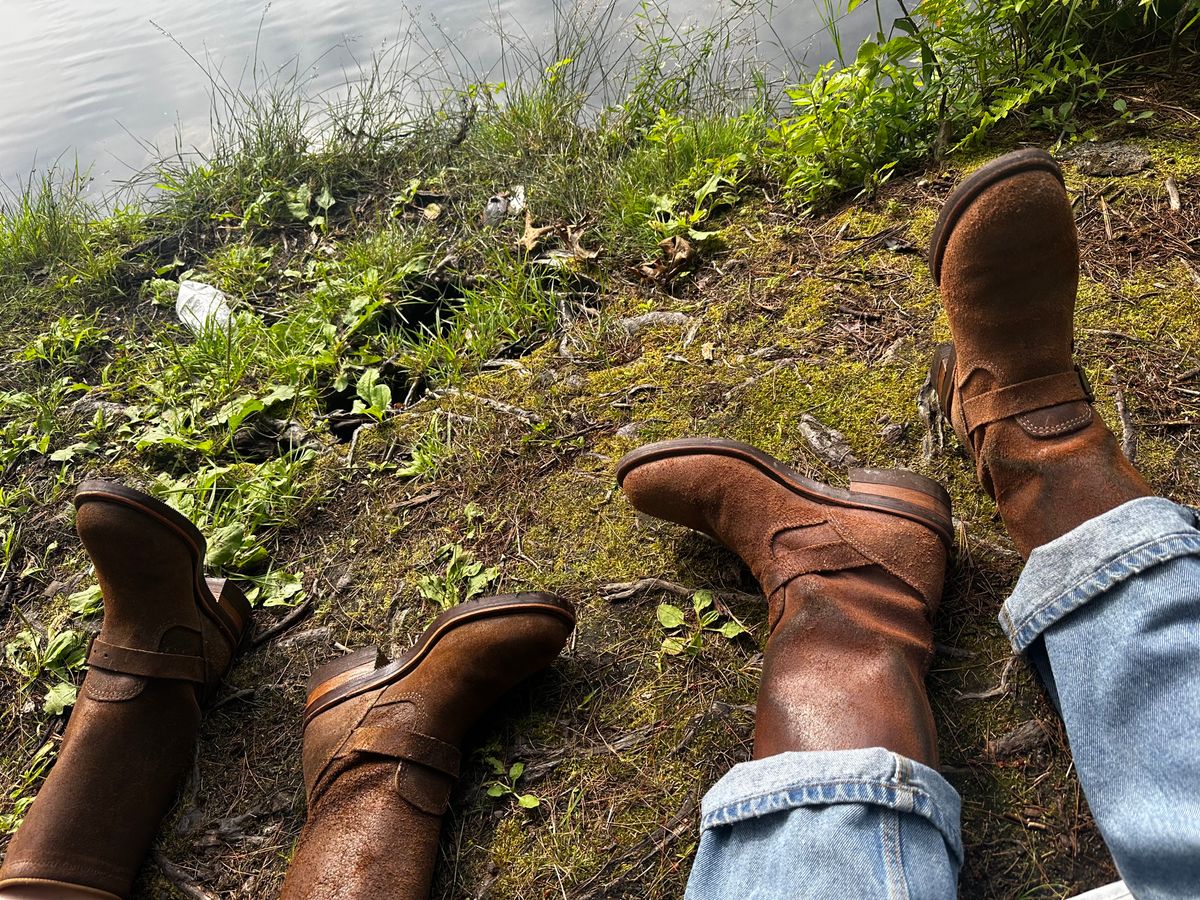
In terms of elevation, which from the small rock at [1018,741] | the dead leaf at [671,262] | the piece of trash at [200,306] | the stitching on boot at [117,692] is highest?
the piece of trash at [200,306]

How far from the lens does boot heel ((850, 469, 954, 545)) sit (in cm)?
159

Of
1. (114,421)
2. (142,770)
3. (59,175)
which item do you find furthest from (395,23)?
(142,770)

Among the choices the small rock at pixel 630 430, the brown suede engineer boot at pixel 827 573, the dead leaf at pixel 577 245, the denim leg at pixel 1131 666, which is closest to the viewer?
the denim leg at pixel 1131 666

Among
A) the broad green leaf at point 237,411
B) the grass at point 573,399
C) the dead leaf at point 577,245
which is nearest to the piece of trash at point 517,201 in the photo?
the grass at point 573,399

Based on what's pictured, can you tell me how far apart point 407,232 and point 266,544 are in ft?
5.07

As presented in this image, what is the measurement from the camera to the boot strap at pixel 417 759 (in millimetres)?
1547

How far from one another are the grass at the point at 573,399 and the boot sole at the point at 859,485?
0.17m

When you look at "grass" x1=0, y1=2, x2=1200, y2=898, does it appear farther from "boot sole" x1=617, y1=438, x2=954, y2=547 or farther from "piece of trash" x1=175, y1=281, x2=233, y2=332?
"boot sole" x1=617, y1=438, x2=954, y2=547

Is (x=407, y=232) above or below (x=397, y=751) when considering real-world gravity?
above

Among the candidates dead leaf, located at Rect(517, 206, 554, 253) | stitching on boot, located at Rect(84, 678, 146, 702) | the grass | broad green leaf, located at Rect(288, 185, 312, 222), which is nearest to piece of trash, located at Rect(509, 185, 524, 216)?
the grass

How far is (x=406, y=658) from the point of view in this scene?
1.67 meters

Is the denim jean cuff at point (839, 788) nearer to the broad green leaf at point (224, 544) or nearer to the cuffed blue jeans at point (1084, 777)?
the cuffed blue jeans at point (1084, 777)

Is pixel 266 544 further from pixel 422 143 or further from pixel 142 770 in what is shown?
pixel 422 143

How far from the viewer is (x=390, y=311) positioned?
288cm
